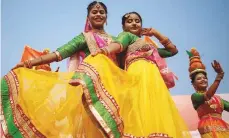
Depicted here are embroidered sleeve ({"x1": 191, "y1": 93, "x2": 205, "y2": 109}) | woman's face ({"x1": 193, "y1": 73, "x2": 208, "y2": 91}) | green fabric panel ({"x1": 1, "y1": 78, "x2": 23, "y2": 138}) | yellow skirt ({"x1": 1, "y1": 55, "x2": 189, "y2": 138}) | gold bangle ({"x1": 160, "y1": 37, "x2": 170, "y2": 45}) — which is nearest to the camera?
yellow skirt ({"x1": 1, "y1": 55, "x2": 189, "y2": 138})

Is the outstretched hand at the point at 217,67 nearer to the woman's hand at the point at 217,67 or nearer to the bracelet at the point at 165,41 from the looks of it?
the woman's hand at the point at 217,67

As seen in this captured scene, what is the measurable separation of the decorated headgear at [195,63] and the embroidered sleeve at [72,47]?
115cm

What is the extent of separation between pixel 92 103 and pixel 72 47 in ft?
2.33

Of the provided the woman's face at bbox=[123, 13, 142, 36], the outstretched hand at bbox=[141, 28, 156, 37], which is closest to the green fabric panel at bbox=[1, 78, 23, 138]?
the woman's face at bbox=[123, 13, 142, 36]

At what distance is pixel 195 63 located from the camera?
321 cm

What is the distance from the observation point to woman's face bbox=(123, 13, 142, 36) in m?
2.62

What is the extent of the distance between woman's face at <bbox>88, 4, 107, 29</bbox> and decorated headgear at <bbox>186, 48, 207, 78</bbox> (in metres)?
1.03

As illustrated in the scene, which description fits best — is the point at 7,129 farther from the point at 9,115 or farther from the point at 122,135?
the point at 122,135

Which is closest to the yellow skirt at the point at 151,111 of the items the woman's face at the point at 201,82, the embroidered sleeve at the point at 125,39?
the embroidered sleeve at the point at 125,39

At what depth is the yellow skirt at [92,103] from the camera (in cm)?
186

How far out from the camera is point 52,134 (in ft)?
6.65

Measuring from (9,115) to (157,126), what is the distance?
85 centimetres

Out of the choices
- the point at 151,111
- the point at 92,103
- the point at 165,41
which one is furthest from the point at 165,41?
the point at 92,103

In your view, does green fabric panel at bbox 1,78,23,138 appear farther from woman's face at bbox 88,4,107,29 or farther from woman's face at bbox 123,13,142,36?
woman's face at bbox 123,13,142,36
